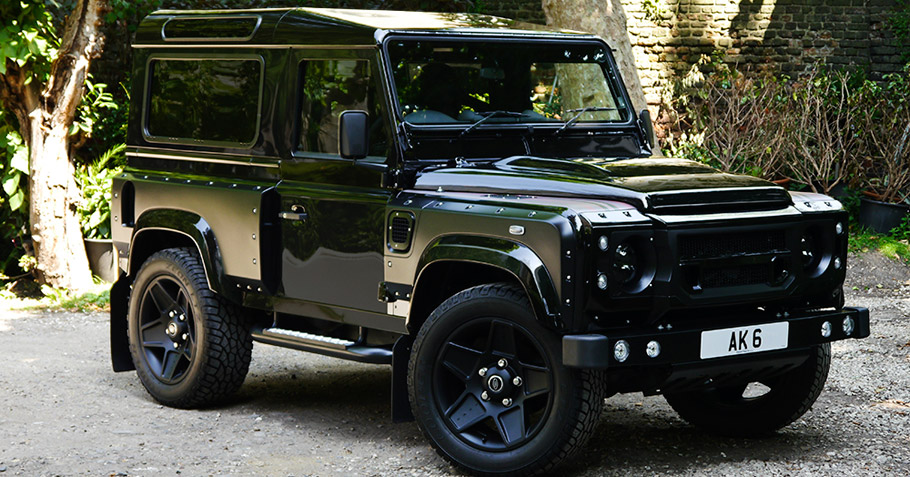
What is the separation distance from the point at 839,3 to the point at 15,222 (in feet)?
36.9

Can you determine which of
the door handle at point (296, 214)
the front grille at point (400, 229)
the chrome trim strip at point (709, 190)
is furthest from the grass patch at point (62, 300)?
the chrome trim strip at point (709, 190)

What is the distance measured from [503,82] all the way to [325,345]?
1724 millimetres

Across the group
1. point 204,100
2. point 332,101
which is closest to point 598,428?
point 332,101

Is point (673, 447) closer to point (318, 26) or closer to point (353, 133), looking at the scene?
point (353, 133)

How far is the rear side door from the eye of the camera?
5938 millimetres

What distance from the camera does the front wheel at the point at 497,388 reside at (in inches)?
195

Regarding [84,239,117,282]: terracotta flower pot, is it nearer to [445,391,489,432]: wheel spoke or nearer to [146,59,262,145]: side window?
[146,59,262,145]: side window

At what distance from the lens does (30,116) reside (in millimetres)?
11836

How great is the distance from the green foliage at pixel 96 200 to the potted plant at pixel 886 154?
8645 mm

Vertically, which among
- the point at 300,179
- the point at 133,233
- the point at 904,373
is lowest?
the point at 904,373

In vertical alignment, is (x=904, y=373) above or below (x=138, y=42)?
below

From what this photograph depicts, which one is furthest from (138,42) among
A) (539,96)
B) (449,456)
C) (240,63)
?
(449,456)

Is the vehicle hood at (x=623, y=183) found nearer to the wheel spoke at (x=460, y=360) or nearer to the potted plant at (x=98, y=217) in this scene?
the wheel spoke at (x=460, y=360)

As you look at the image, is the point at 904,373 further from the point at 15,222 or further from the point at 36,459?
the point at 15,222
